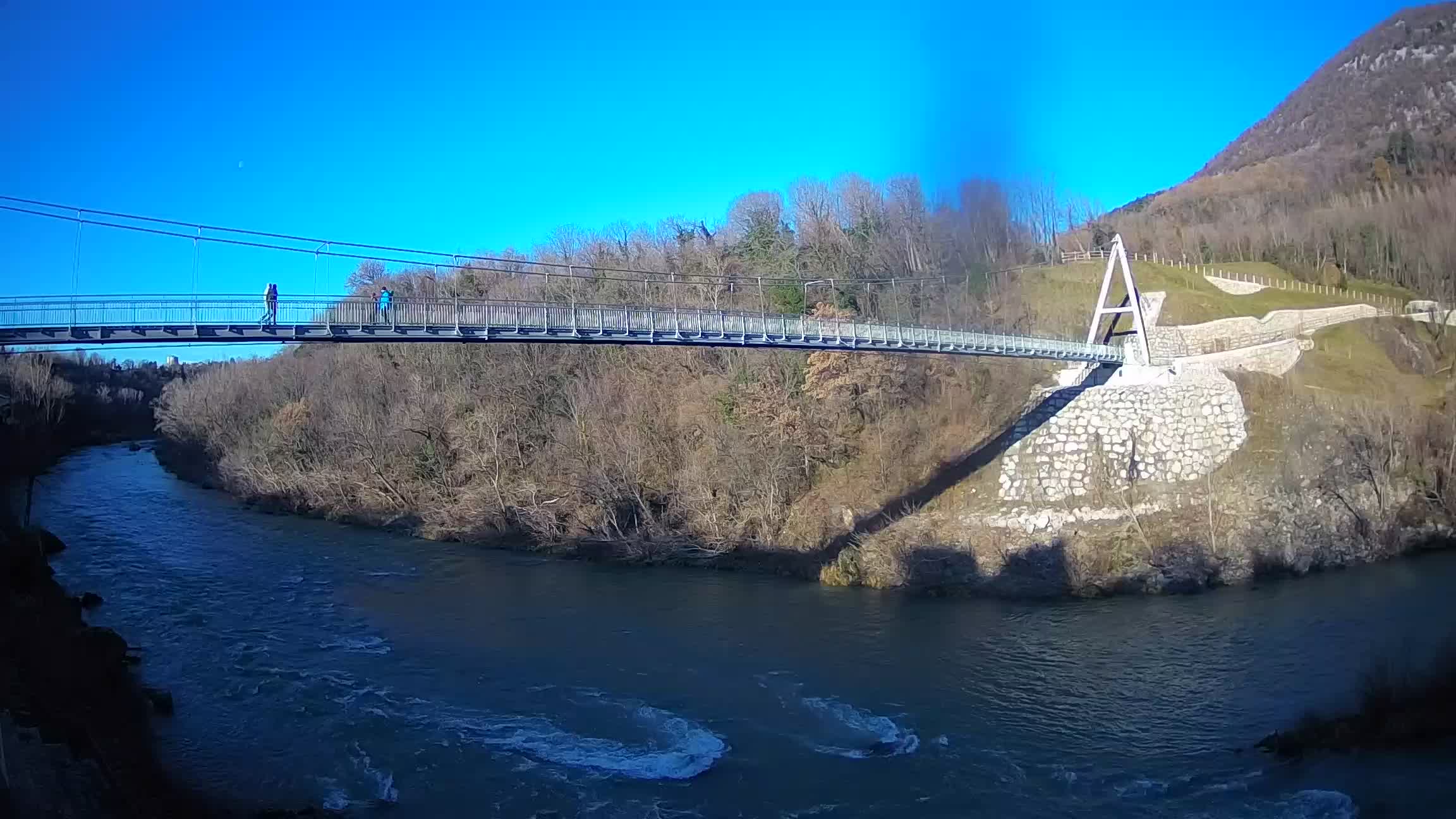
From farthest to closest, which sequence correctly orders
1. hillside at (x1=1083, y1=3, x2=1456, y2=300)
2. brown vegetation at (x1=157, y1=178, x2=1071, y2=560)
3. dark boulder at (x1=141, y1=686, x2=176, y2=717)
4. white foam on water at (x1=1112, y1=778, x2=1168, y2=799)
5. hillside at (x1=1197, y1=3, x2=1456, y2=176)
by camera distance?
hillside at (x1=1197, y1=3, x2=1456, y2=176) → hillside at (x1=1083, y1=3, x2=1456, y2=300) → brown vegetation at (x1=157, y1=178, x2=1071, y2=560) → dark boulder at (x1=141, y1=686, x2=176, y2=717) → white foam on water at (x1=1112, y1=778, x2=1168, y2=799)

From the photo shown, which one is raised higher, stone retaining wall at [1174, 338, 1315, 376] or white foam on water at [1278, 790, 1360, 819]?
stone retaining wall at [1174, 338, 1315, 376]

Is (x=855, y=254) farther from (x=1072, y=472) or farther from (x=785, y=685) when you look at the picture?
(x=785, y=685)

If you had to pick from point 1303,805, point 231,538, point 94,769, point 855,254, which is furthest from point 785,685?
point 855,254

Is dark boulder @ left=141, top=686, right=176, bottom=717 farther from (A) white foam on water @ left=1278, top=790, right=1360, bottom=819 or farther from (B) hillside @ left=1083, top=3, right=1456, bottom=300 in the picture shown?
(B) hillside @ left=1083, top=3, right=1456, bottom=300

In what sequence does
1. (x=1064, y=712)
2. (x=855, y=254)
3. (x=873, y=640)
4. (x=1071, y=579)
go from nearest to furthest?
(x=1064, y=712) < (x=873, y=640) < (x=1071, y=579) < (x=855, y=254)

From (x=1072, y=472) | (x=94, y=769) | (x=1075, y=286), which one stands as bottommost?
(x=94, y=769)

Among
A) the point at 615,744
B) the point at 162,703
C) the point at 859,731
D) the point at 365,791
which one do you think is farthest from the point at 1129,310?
the point at 162,703

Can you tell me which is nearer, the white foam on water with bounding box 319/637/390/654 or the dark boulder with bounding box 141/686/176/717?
the dark boulder with bounding box 141/686/176/717

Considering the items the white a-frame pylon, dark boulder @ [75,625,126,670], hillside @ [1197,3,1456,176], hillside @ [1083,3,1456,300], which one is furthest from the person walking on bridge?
hillside @ [1197,3,1456,176]
